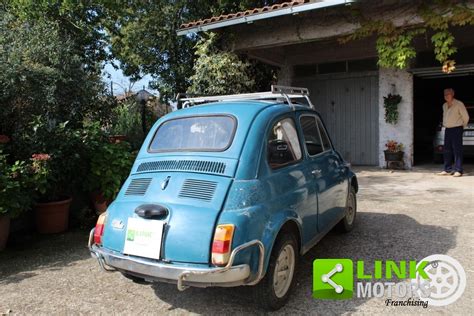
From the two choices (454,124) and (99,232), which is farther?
(454,124)

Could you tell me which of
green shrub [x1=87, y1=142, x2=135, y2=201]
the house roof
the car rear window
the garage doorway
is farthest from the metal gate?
the car rear window

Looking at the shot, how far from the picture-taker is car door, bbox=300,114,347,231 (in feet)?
12.9

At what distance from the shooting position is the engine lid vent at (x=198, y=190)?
3000 millimetres

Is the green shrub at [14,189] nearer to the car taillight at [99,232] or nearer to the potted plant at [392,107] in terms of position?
the car taillight at [99,232]

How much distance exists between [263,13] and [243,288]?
6016 millimetres

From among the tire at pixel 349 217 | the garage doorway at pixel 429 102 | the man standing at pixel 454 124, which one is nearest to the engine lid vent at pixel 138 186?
the tire at pixel 349 217

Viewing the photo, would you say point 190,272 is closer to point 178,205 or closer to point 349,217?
point 178,205

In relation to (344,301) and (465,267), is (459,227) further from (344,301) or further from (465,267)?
(344,301)

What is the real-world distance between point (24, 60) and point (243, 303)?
4.97 m

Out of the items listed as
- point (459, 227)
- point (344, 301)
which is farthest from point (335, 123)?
point (344, 301)

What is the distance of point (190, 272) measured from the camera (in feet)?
8.84

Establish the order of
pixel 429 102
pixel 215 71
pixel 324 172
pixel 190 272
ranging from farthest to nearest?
pixel 429 102, pixel 215 71, pixel 324 172, pixel 190 272

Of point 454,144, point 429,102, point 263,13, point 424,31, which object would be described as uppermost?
point 263,13

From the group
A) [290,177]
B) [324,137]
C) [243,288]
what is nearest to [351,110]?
[324,137]
